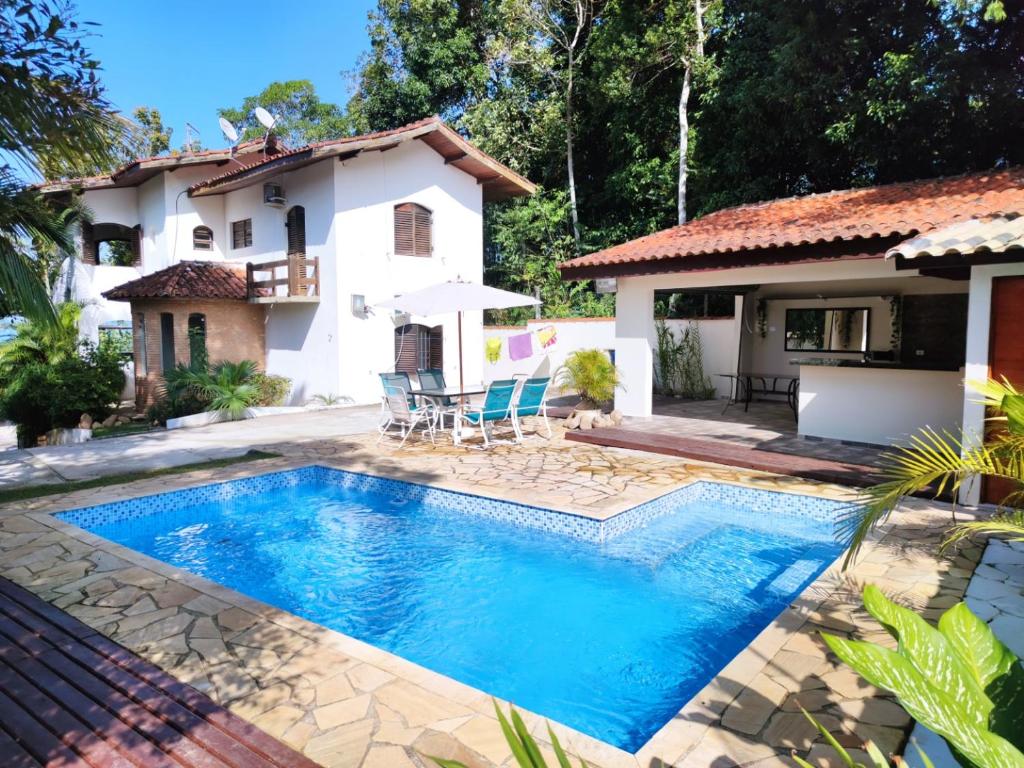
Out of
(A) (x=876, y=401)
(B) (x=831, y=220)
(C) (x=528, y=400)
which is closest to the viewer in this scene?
(A) (x=876, y=401)

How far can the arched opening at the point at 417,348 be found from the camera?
17.7 meters

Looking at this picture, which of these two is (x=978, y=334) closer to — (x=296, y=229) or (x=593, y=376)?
(x=593, y=376)

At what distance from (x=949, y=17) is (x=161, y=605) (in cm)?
1817

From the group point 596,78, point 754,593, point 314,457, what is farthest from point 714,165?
point 754,593

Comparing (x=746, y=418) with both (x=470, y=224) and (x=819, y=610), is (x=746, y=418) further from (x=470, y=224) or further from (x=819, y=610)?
(x=470, y=224)

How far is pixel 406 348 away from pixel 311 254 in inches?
141

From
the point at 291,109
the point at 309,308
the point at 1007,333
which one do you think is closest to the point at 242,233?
the point at 309,308

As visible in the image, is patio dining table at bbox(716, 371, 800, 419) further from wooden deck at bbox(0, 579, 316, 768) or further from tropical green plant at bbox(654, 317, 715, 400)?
wooden deck at bbox(0, 579, 316, 768)

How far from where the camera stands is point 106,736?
10.1 feet

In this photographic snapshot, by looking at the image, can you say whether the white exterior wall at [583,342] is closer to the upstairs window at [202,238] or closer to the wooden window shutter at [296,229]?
the wooden window shutter at [296,229]

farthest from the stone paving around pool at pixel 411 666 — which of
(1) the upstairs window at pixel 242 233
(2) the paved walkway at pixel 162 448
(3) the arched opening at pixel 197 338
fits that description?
(1) the upstairs window at pixel 242 233

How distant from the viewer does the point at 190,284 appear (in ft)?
54.8

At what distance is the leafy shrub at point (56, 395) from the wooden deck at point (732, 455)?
37.5 ft

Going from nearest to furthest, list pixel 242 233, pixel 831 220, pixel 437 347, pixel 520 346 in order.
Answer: pixel 831 220 < pixel 437 347 < pixel 242 233 < pixel 520 346
